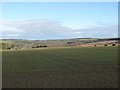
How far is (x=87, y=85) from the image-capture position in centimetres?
2188

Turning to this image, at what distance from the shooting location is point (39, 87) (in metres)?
21.8

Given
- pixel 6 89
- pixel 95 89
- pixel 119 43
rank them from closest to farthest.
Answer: pixel 95 89 < pixel 6 89 < pixel 119 43

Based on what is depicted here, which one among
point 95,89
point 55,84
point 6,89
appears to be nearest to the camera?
point 95,89

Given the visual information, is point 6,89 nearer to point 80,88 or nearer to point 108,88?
point 80,88

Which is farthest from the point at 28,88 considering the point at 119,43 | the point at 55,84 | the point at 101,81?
the point at 119,43

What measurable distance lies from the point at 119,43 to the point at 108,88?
13259 centimetres

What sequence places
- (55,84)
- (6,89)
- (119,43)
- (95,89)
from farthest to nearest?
(119,43) < (55,84) < (6,89) < (95,89)

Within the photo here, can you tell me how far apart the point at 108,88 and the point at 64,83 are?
13.8 feet

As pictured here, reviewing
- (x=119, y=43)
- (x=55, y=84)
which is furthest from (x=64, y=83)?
(x=119, y=43)

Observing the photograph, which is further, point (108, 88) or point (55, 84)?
point (55, 84)

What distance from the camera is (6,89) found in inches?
835

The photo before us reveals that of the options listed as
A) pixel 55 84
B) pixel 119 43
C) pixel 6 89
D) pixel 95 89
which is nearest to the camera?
pixel 95 89

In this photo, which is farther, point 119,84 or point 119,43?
point 119,43

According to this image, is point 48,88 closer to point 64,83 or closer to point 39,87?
point 39,87
